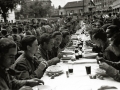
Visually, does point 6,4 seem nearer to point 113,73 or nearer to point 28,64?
point 28,64

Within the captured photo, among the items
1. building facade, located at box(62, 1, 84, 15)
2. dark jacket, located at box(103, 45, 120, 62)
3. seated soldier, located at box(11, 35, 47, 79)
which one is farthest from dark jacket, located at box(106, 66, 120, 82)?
building facade, located at box(62, 1, 84, 15)

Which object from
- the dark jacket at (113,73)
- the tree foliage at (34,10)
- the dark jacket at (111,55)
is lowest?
the dark jacket at (113,73)

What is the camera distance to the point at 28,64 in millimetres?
3301

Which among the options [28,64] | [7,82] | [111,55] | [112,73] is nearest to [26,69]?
[28,64]

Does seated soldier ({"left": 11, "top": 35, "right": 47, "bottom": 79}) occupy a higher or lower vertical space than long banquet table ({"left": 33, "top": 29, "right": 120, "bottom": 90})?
higher

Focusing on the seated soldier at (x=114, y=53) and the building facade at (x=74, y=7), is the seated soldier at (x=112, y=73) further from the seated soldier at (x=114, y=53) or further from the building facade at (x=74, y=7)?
the building facade at (x=74, y=7)

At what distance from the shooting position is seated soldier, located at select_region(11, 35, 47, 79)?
10.3 ft

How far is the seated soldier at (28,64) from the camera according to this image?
123 inches

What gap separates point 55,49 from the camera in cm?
555

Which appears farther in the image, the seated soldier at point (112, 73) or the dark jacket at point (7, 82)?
the seated soldier at point (112, 73)

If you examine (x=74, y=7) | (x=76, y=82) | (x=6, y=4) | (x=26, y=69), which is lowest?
(x=76, y=82)

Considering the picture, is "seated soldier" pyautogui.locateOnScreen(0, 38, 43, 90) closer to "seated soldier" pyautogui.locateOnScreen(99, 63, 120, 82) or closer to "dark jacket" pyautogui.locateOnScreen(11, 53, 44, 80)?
"dark jacket" pyautogui.locateOnScreen(11, 53, 44, 80)

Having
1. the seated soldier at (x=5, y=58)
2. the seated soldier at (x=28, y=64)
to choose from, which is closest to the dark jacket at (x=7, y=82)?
the seated soldier at (x=5, y=58)

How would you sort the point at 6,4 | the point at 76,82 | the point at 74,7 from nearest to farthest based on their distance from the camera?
the point at 76,82 < the point at 6,4 < the point at 74,7
